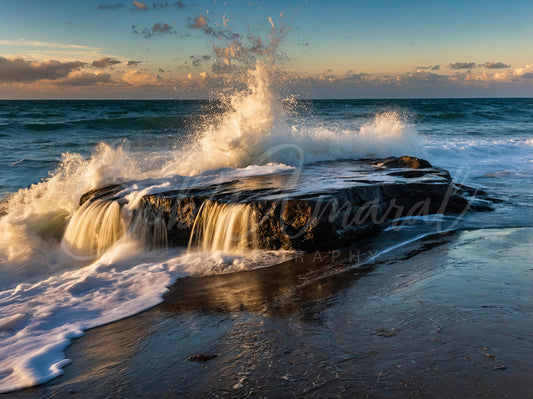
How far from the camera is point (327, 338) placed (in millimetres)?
3295

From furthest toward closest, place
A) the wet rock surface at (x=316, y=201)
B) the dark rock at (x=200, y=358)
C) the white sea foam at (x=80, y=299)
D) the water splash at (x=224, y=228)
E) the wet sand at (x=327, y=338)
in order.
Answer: the water splash at (x=224, y=228) → the wet rock surface at (x=316, y=201) → the white sea foam at (x=80, y=299) → the dark rock at (x=200, y=358) → the wet sand at (x=327, y=338)

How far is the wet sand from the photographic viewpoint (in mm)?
2717

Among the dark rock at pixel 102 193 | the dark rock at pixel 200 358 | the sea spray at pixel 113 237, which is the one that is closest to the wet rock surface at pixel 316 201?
the dark rock at pixel 102 193

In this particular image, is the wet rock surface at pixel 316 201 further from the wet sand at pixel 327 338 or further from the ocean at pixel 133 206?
the wet sand at pixel 327 338

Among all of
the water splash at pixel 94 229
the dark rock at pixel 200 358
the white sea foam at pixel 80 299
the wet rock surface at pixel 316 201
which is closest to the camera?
the dark rock at pixel 200 358

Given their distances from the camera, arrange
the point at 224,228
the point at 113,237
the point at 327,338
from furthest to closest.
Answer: the point at 113,237, the point at 224,228, the point at 327,338

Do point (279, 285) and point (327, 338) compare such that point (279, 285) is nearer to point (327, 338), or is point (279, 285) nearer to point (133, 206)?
point (327, 338)

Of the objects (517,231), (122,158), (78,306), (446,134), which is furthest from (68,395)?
(446,134)

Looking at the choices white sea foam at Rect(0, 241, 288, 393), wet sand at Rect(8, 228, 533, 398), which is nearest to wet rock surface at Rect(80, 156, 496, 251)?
white sea foam at Rect(0, 241, 288, 393)

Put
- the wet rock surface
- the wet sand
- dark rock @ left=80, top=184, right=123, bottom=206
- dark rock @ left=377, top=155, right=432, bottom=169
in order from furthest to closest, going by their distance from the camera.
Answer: dark rock @ left=377, top=155, right=432, bottom=169, dark rock @ left=80, top=184, right=123, bottom=206, the wet rock surface, the wet sand

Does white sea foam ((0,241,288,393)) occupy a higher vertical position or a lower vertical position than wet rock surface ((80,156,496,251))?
lower

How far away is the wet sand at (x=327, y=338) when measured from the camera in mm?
2717

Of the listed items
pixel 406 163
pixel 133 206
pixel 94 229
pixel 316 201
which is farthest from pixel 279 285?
pixel 406 163

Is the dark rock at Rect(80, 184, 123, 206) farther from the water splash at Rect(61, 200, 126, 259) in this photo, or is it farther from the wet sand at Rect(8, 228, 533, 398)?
the wet sand at Rect(8, 228, 533, 398)
